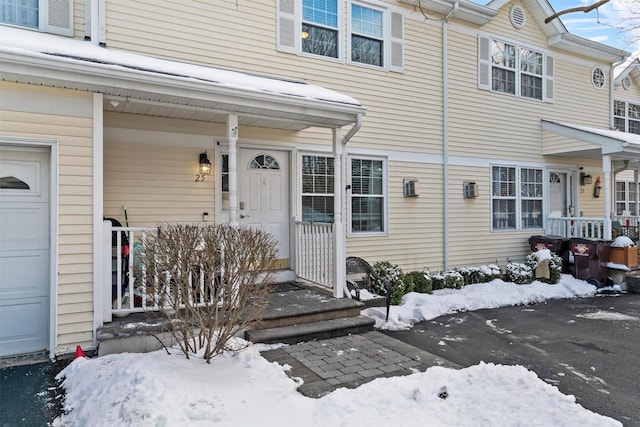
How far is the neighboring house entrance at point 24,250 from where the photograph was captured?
4359 millimetres

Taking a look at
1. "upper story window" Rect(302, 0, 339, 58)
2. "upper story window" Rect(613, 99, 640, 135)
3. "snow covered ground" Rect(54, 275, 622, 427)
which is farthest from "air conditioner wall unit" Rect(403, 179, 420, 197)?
"upper story window" Rect(613, 99, 640, 135)

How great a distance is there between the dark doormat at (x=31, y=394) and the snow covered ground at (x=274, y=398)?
11 cm

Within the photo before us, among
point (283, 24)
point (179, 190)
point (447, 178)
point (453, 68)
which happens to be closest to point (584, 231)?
point (447, 178)

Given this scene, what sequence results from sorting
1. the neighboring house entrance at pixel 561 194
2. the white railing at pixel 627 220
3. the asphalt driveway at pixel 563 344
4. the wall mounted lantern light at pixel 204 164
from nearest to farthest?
the asphalt driveway at pixel 563 344 < the wall mounted lantern light at pixel 204 164 < the neighboring house entrance at pixel 561 194 < the white railing at pixel 627 220

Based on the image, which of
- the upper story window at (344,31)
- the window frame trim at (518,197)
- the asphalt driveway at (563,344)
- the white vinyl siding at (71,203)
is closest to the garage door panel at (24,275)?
the white vinyl siding at (71,203)

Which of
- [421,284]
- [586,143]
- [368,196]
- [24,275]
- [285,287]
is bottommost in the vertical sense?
[421,284]

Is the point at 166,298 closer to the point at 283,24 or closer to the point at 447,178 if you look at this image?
the point at 283,24

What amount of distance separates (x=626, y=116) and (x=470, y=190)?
24.0ft

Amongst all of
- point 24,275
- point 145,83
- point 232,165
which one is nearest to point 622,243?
point 232,165

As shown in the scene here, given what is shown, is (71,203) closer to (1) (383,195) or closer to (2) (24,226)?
(2) (24,226)

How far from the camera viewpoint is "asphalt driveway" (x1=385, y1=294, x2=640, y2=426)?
12.7 ft

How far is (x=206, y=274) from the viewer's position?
3803mm

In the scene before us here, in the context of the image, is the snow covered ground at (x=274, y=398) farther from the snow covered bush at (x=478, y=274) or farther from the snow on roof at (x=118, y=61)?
the snow covered bush at (x=478, y=274)

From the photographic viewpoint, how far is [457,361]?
15.2 ft
